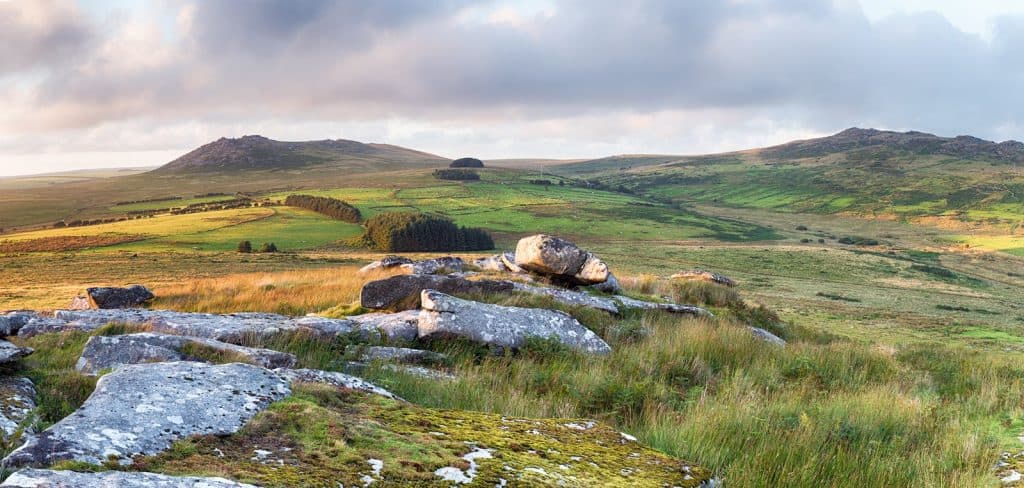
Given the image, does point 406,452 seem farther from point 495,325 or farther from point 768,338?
point 768,338

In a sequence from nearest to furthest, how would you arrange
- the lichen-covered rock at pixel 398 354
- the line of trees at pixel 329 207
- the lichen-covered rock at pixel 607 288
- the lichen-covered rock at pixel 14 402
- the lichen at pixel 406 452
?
the lichen at pixel 406 452 → the lichen-covered rock at pixel 14 402 → the lichen-covered rock at pixel 398 354 → the lichen-covered rock at pixel 607 288 → the line of trees at pixel 329 207

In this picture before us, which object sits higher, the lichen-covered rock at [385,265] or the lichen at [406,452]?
the lichen at [406,452]

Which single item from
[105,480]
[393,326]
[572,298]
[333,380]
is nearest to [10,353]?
[333,380]

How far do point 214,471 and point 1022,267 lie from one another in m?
88.5

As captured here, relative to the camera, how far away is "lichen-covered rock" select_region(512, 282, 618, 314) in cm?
1329

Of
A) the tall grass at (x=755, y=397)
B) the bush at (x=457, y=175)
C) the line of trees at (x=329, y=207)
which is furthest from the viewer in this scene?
the bush at (x=457, y=175)

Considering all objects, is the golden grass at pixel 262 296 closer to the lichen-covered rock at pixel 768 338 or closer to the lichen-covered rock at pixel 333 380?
the lichen-covered rock at pixel 333 380

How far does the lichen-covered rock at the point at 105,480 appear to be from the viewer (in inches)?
102

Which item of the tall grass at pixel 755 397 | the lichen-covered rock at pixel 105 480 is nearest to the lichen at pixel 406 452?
the lichen-covered rock at pixel 105 480

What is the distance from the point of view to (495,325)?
1010 centimetres

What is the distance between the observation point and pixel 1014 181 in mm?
163750

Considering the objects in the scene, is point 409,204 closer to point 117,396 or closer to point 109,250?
point 109,250

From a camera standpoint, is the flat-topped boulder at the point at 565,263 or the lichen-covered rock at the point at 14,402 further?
the flat-topped boulder at the point at 565,263

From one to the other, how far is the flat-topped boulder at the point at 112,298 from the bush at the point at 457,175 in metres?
151
